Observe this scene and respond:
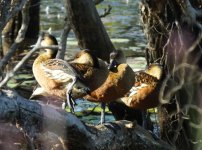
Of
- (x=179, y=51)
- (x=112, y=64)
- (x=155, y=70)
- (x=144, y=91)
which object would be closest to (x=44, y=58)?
(x=112, y=64)

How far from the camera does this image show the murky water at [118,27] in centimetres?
1093

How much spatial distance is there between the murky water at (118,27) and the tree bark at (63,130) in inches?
89.7

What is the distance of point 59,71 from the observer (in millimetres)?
6086

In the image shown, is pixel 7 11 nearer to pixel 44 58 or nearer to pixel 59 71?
pixel 59 71

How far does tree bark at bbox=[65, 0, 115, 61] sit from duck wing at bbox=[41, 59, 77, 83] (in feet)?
2.14

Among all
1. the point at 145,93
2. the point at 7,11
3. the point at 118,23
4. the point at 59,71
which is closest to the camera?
the point at 7,11

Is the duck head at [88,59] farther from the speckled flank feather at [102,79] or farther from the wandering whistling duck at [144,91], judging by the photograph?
the wandering whistling duck at [144,91]

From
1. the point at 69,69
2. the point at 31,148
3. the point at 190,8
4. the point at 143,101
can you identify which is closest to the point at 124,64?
the point at 143,101

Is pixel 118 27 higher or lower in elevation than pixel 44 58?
lower

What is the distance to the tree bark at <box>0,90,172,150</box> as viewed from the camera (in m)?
4.18

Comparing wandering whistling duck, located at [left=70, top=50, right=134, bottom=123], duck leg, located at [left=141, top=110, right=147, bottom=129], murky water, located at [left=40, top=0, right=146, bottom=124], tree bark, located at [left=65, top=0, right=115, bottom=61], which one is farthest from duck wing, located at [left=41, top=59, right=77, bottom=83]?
murky water, located at [left=40, top=0, right=146, bottom=124]

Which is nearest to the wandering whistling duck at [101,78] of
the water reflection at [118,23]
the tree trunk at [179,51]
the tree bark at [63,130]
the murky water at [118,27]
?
the tree trunk at [179,51]

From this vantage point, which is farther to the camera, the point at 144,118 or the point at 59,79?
the point at 144,118

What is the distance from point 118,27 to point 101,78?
9.39 meters
